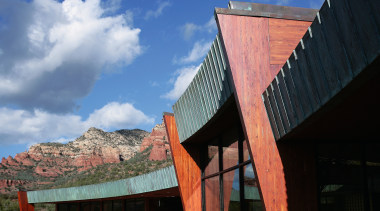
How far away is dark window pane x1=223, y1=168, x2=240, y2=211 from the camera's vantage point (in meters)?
9.49

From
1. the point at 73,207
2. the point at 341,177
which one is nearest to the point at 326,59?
the point at 341,177

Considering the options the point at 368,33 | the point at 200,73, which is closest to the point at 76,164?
the point at 200,73

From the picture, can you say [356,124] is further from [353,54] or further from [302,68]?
[353,54]

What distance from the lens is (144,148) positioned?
9500cm

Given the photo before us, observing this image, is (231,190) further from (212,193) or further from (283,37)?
(283,37)

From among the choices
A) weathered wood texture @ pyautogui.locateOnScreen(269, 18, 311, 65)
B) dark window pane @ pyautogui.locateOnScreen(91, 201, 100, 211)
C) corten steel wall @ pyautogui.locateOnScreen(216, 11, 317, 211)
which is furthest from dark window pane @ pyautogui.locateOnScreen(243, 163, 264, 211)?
dark window pane @ pyautogui.locateOnScreen(91, 201, 100, 211)

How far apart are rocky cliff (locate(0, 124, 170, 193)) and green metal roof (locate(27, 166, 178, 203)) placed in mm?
49705

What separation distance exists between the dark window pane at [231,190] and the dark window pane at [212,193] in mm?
682

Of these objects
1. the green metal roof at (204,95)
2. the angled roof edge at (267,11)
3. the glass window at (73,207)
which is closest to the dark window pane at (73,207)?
the glass window at (73,207)

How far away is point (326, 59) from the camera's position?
5.03 meters

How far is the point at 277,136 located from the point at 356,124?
1.27 m

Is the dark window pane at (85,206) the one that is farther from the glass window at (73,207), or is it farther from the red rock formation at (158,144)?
the red rock formation at (158,144)

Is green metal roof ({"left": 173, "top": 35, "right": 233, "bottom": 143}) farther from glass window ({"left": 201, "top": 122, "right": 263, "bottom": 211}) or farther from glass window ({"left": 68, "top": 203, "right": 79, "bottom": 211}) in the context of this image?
glass window ({"left": 68, "top": 203, "right": 79, "bottom": 211})

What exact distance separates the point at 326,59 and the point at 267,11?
3095 mm
